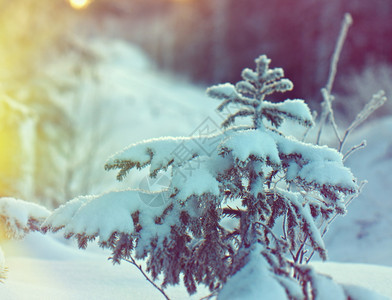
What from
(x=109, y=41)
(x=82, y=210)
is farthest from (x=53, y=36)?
(x=109, y=41)

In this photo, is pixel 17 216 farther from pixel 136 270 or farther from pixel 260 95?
pixel 260 95

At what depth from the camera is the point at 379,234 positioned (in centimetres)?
881

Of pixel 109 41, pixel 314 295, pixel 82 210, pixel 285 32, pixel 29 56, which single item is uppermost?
pixel 109 41

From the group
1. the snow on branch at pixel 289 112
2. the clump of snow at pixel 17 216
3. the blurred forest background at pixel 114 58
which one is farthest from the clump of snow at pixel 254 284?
the blurred forest background at pixel 114 58

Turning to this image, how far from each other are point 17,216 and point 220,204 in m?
1.87

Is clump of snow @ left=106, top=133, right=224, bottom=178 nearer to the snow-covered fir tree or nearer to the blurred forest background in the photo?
the snow-covered fir tree

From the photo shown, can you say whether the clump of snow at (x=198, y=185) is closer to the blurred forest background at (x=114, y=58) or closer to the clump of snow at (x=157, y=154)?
the clump of snow at (x=157, y=154)

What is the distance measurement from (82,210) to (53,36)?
39.2 ft

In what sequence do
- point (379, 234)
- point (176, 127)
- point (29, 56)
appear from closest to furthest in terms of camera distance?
point (379, 234)
point (29, 56)
point (176, 127)

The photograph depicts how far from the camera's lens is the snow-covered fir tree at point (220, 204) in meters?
2.25

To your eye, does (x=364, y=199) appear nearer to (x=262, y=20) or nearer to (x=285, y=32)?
(x=285, y=32)

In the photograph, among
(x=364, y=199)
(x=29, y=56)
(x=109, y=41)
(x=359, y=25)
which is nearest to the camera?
(x=364, y=199)

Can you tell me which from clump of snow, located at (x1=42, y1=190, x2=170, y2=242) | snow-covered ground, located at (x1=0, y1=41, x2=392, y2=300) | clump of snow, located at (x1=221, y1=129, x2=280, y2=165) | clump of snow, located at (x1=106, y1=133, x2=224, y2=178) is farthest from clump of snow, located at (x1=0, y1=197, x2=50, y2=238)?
clump of snow, located at (x1=221, y1=129, x2=280, y2=165)

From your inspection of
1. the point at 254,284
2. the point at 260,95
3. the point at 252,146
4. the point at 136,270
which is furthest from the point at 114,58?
the point at 254,284
